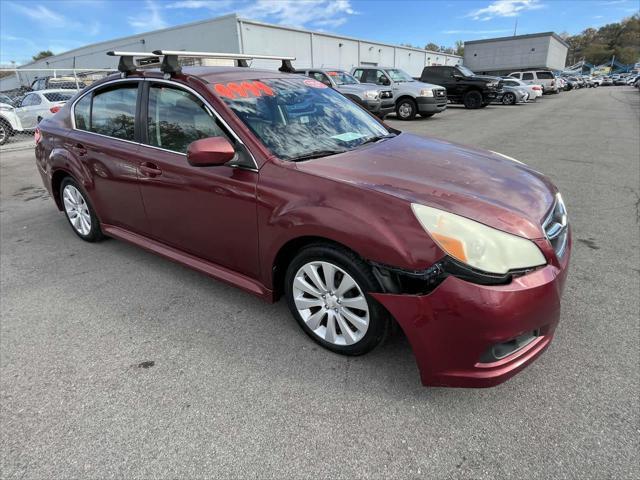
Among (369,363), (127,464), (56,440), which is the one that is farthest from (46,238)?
(369,363)

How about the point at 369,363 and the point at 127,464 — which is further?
the point at 369,363

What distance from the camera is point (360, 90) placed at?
45.3 ft

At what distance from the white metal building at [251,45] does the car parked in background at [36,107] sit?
981 cm

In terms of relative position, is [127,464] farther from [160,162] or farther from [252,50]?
[252,50]

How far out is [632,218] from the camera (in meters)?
4.85

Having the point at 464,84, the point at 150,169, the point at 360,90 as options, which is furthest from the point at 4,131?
the point at 464,84

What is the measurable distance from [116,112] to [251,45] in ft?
95.2

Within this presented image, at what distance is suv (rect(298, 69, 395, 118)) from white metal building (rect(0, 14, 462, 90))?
25.9 feet

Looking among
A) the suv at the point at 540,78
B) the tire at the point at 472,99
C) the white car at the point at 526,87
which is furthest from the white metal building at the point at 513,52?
the tire at the point at 472,99

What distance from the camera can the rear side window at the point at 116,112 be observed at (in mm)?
3434

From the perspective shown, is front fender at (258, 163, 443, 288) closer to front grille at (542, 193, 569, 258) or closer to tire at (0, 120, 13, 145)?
front grille at (542, 193, 569, 258)

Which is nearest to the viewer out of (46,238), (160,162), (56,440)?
(56,440)

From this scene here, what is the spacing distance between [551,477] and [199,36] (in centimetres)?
3514

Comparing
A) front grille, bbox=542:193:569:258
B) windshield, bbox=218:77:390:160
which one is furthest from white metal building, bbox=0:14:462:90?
front grille, bbox=542:193:569:258
